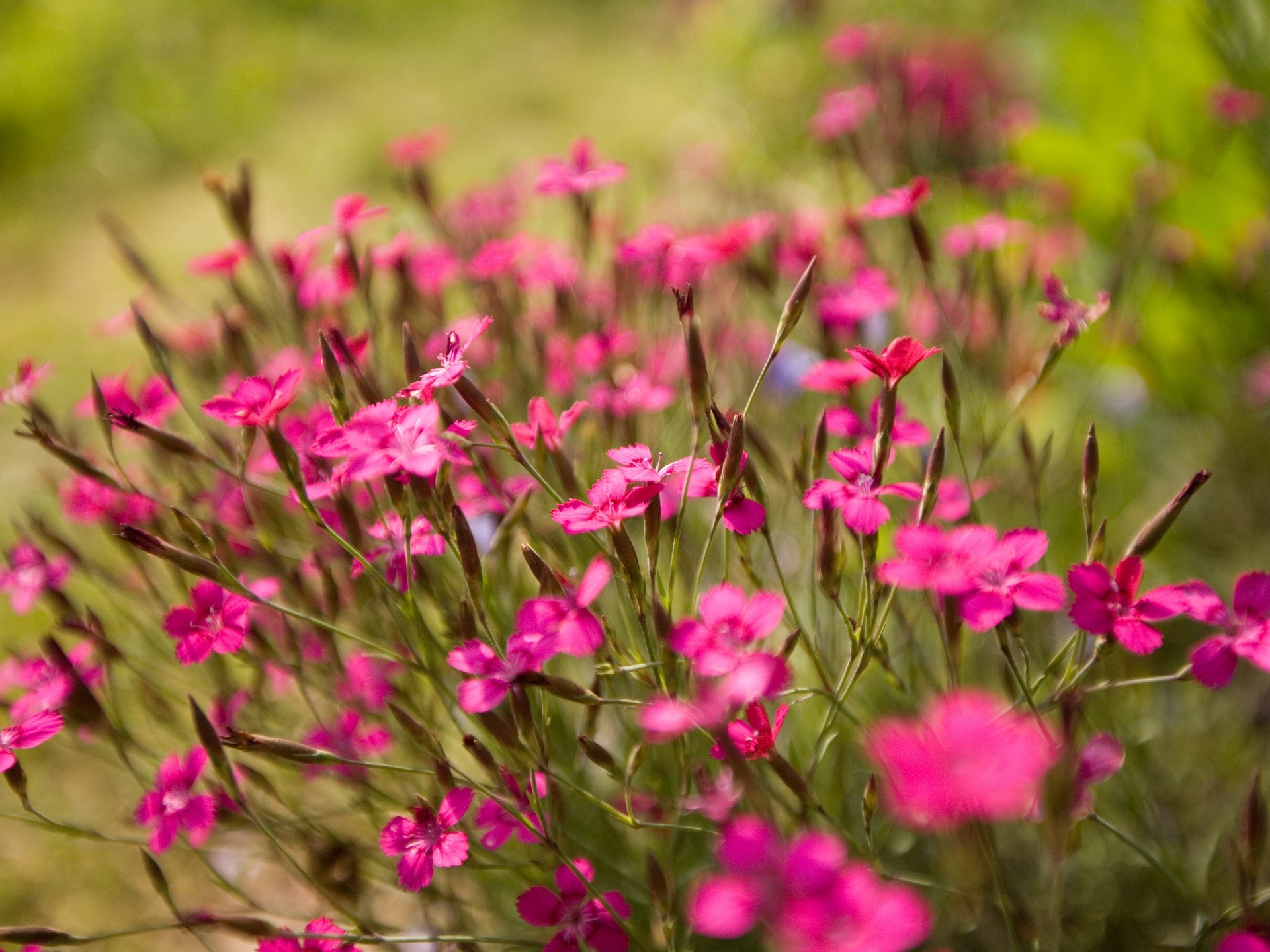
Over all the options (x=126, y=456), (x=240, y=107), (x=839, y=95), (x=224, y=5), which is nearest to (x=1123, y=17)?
(x=839, y=95)

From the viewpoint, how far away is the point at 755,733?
0.74 metres

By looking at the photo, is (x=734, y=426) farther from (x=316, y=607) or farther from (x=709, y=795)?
(x=316, y=607)

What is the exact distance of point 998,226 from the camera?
117cm

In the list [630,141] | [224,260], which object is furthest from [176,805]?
[630,141]

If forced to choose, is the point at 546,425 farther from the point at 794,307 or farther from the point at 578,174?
the point at 578,174

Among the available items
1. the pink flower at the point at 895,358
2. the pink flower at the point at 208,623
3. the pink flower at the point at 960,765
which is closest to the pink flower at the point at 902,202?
the pink flower at the point at 895,358

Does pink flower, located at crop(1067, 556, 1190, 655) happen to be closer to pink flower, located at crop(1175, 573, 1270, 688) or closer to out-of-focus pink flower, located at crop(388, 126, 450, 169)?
pink flower, located at crop(1175, 573, 1270, 688)

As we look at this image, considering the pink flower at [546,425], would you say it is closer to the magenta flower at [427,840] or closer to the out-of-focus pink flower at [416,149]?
the magenta flower at [427,840]

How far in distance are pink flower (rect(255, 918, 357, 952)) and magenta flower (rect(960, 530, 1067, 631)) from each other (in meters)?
0.54

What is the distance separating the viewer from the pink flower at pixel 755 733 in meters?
0.71

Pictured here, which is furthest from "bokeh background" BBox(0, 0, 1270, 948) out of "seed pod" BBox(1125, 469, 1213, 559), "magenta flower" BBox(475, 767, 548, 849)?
"magenta flower" BBox(475, 767, 548, 849)

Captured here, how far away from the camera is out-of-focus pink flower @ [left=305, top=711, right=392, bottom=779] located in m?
1.02

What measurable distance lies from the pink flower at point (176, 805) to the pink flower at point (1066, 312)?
0.89m

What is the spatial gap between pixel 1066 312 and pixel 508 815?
0.71 meters
